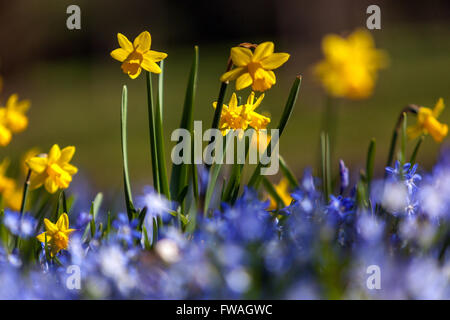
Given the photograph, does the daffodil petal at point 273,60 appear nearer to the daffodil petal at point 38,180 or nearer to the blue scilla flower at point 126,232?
the blue scilla flower at point 126,232

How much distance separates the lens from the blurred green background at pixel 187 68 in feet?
24.2

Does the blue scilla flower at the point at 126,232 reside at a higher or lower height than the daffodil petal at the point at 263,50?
lower

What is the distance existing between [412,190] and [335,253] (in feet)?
1.10

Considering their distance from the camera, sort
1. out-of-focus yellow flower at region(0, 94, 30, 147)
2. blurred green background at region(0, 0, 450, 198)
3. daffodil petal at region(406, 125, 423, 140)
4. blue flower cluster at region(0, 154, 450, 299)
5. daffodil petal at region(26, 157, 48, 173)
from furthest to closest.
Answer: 1. blurred green background at region(0, 0, 450, 198)
2. out-of-focus yellow flower at region(0, 94, 30, 147)
3. daffodil petal at region(406, 125, 423, 140)
4. daffodil petal at region(26, 157, 48, 173)
5. blue flower cluster at region(0, 154, 450, 299)

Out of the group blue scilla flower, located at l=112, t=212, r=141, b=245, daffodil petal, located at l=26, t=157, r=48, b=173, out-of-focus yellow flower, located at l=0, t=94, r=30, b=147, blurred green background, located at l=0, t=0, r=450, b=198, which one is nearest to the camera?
blue scilla flower, located at l=112, t=212, r=141, b=245

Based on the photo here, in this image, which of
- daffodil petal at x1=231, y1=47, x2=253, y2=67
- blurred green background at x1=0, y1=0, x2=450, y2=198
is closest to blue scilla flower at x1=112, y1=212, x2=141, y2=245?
daffodil petal at x1=231, y1=47, x2=253, y2=67

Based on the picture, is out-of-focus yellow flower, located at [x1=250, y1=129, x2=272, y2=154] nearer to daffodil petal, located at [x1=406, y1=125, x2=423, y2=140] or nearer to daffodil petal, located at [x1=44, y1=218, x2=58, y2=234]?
daffodil petal, located at [x1=406, y1=125, x2=423, y2=140]

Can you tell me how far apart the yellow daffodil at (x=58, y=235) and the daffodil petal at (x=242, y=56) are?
1.83 ft

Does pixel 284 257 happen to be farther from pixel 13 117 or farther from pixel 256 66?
pixel 13 117

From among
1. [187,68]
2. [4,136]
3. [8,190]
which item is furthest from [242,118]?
[187,68]

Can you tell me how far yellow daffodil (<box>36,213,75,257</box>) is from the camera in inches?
50.4

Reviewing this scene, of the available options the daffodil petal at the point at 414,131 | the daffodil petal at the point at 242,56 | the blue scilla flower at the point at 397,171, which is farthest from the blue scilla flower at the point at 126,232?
the daffodil petal at the point at 414,131

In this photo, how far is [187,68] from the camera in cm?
1291
